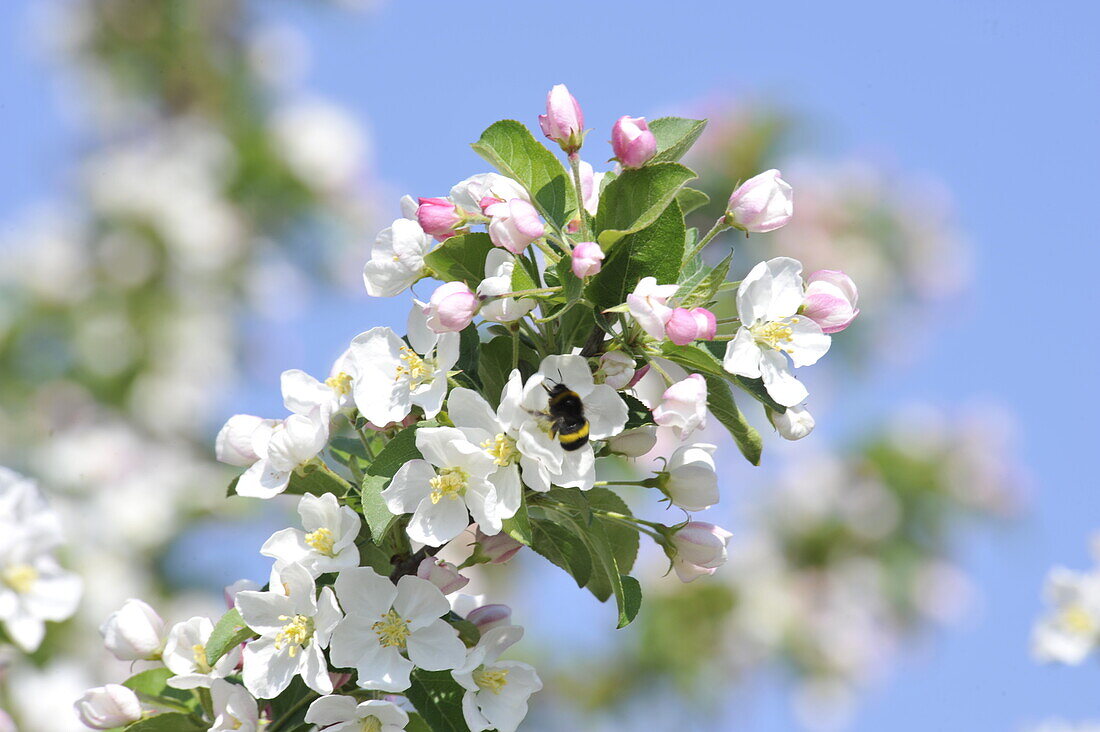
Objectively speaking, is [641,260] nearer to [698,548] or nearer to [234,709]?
[698,548]

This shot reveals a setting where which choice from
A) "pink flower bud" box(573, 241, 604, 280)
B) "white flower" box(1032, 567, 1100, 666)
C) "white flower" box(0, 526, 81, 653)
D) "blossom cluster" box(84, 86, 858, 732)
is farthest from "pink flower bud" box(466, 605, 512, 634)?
"white flower" box(1032, 567, 1100, 666)

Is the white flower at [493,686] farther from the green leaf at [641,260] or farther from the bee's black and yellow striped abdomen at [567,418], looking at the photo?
the green leaf at [641,260]

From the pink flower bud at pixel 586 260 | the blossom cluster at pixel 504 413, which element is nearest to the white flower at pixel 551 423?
the blossom cluster at pixel 504 413

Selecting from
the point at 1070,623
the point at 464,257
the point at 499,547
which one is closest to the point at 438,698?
the point at 499,547

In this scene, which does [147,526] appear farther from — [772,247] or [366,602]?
[366,602]

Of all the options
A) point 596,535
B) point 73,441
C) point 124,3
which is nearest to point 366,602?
point 596,535
